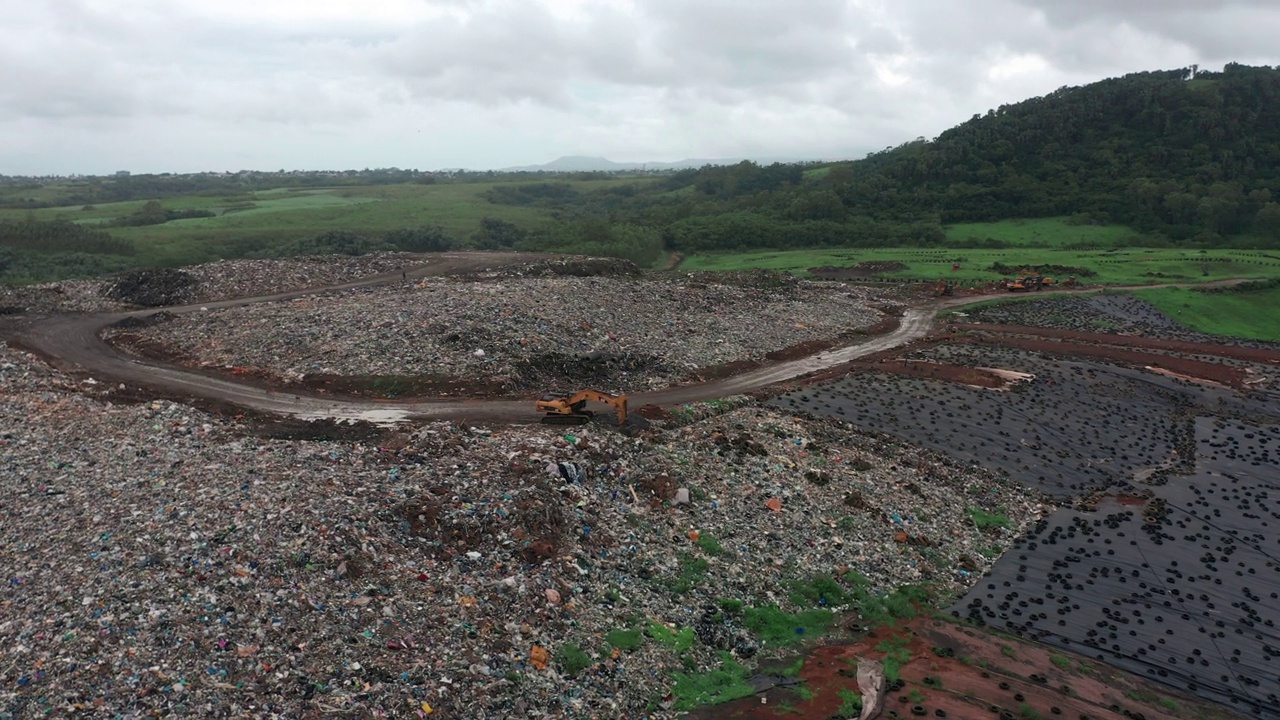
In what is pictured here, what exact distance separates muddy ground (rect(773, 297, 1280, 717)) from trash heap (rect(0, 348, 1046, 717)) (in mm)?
1581

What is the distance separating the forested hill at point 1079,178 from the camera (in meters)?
73.7

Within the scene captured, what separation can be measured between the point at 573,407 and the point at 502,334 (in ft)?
26.7

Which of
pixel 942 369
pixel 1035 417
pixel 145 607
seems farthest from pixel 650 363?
pixel 145 607

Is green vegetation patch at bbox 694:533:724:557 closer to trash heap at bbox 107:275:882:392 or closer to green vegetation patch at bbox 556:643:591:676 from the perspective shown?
green vegetation patch at bbox 556:643:591:676

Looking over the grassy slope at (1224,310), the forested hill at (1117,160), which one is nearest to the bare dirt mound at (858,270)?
the grassy slope at (1224,310)

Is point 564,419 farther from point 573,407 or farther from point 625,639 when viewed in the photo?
point 625,639

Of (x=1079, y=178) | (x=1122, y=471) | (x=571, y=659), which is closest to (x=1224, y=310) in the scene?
(x=1122, y=471)

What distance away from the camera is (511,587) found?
15.2 m

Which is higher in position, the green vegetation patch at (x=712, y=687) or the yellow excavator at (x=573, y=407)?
the yellow excavator at (x=573, y=407)

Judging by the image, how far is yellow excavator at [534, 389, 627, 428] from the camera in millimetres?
22812

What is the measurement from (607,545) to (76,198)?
13315cm

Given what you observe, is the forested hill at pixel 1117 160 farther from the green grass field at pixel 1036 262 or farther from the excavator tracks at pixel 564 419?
the excavator tracks at pixel 564 419

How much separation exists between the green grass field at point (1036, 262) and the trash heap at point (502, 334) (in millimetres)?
A: 24797

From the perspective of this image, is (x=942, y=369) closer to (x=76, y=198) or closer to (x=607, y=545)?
(x=607, y=545)
